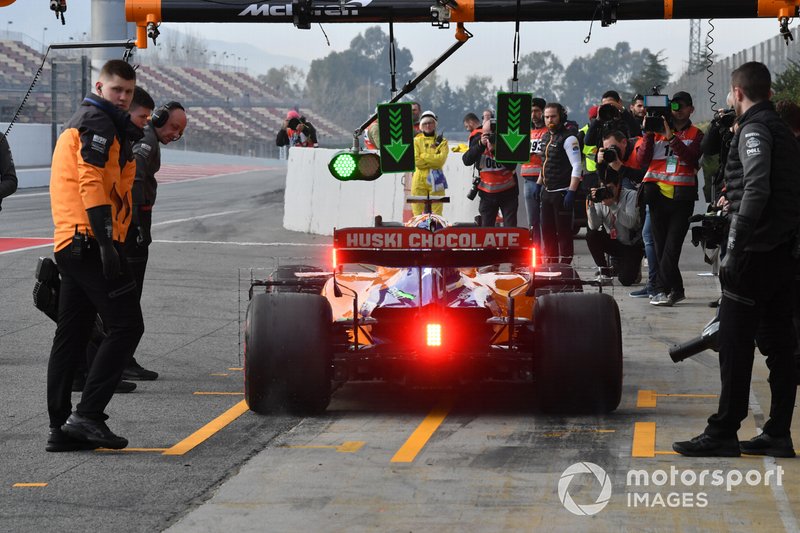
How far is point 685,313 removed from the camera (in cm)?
1313

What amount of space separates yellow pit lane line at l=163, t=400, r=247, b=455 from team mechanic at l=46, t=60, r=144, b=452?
0.30 metres

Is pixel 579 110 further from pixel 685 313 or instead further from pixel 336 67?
pixel 685 313

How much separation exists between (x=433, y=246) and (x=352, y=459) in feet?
6.22

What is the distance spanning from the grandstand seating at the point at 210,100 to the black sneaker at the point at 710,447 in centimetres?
8576

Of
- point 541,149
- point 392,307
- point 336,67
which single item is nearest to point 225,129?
point 336,67

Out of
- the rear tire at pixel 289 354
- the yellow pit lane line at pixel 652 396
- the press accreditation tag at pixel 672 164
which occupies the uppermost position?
the press accreditation tag at pixel 672 164

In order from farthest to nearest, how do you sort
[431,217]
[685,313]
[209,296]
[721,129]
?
[209,296] < [685,313] < [721,129] < [431,217]

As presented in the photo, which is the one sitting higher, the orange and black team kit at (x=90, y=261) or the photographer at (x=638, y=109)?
the photographer at (x=638, y=109)

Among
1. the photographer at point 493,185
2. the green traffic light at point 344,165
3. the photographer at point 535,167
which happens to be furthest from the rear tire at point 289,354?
the photographer at point 493,185

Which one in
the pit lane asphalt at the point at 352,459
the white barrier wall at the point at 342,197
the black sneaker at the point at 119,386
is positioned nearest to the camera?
the pit lane asphalt at the point at 352,459

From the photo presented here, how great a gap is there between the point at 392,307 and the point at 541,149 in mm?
8073

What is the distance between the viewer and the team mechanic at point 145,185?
30.6 feet

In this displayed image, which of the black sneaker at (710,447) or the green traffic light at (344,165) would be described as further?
the green traffic light at (344,165)

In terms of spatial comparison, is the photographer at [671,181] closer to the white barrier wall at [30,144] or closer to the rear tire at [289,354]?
the rear tire at [289,354]
